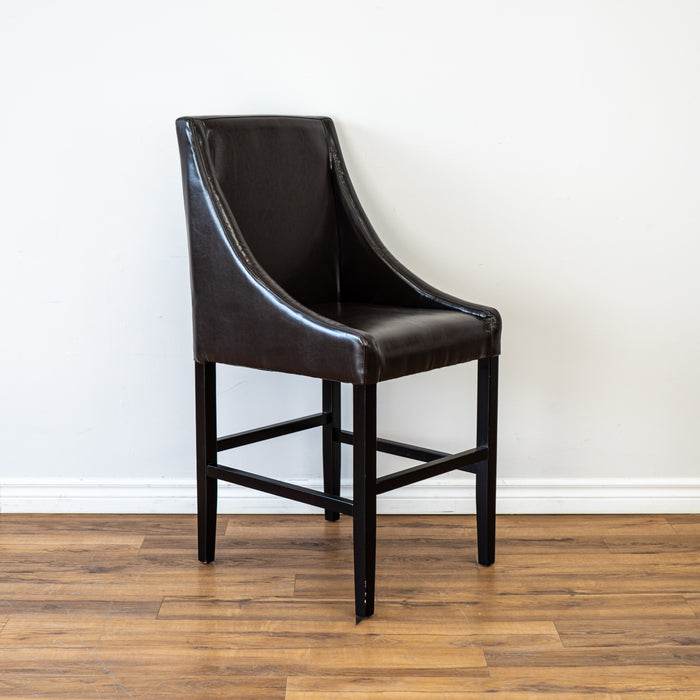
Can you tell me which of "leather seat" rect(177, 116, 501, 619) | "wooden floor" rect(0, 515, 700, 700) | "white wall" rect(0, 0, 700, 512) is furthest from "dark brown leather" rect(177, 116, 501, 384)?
"wooden floor" rect(0, 515, 700, 700)

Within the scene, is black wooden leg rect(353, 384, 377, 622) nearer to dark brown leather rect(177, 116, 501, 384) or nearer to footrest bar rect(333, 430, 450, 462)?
dark brown leather rect(177, 116, 501, 384)

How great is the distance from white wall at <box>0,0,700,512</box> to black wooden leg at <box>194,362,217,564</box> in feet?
1.18

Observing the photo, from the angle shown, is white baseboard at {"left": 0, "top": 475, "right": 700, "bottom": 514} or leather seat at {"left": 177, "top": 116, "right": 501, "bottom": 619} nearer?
leather seat at {"left": 177, "top": 116, "right": 501, "bottom": 619}

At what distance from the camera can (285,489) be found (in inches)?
77.7

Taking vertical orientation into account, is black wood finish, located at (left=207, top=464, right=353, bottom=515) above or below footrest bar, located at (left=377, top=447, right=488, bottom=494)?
below

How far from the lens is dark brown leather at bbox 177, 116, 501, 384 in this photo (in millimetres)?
1852

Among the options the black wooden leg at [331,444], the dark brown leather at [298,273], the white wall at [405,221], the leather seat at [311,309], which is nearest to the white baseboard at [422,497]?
the white wall at [405,221]

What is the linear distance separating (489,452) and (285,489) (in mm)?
471

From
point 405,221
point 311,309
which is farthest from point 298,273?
point 405,221

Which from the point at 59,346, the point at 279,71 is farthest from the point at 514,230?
the point at 59,346

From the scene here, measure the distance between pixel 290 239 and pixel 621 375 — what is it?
98cm

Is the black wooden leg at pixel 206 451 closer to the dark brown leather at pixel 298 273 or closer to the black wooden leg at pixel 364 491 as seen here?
the dark brown leather at pixel 298 273

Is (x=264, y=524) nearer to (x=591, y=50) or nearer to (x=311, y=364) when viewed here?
(x=311, y=364)

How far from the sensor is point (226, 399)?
8.16 feet
